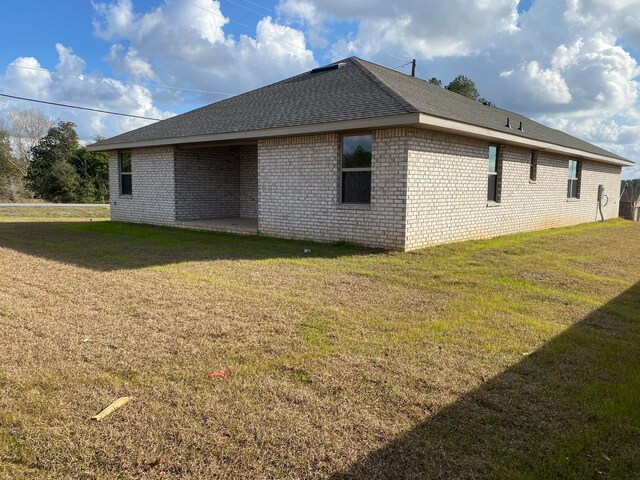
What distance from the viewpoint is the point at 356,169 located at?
406 inches

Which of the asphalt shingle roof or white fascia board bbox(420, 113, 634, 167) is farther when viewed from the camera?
the asphalt shingle roof

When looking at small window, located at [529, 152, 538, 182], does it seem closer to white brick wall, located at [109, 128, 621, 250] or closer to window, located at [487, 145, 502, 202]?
white brick wall, located at [109, 128, 621, 250]

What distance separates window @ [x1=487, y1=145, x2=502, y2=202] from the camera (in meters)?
12.5

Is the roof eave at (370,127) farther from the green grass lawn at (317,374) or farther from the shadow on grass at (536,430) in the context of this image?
the shadow on grass at (536,430)

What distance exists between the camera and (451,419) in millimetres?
2957

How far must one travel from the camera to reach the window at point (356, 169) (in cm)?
1015

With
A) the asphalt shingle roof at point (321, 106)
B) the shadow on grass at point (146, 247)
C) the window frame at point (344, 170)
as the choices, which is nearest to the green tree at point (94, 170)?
the asphalt shingle roof at point (321, 106)

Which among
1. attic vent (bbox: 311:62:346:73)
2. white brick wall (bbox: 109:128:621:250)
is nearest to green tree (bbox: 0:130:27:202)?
white brick wall (bbox: 109:128:621:250)

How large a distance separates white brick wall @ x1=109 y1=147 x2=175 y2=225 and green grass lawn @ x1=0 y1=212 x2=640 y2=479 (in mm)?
7657

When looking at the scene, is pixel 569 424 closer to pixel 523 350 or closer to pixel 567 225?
pixel 523 350

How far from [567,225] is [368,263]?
12.3m

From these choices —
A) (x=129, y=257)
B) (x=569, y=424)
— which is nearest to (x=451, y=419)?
(x=569, y=424)

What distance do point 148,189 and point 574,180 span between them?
51.3ft

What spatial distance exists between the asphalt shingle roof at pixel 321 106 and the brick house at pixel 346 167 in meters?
0.06
